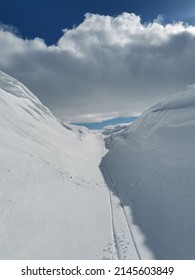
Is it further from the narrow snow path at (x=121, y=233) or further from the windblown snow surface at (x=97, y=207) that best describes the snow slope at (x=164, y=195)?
the narrow snow path at (x=121, y=233)

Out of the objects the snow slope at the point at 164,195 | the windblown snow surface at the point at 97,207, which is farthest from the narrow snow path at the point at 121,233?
the snow slope at the point at 164,195

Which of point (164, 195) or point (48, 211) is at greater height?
point (164, 195)

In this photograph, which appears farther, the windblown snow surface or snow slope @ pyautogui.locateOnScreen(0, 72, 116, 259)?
the windblown snow surface

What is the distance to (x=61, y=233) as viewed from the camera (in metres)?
15.7

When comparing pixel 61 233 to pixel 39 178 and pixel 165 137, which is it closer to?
pixel 39 178

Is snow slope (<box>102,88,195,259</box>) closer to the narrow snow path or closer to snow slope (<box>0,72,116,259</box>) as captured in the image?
the narrow snow path

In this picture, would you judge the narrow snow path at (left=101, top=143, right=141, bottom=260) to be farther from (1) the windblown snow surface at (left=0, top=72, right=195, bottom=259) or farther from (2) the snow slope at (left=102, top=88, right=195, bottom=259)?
(2) the snow slope at (left=102, top=88, right=195, bottom=259)

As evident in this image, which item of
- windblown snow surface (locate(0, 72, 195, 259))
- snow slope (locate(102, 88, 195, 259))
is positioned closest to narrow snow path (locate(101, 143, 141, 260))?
windblown snow surface (locate(0, 72, 195, 259))

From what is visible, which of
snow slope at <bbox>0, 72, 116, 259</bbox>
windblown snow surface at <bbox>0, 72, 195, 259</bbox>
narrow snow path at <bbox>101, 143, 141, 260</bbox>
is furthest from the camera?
windblown snow surface at <bbox>0, 72, 195, 259</bbox>

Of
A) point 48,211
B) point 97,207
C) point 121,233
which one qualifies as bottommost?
point 121,233

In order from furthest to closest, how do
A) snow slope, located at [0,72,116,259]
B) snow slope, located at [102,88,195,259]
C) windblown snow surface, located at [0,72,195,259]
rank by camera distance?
snow slope, located at [102,88,195,259]
windblown snow surface, located at [0,72,195,259]
snow slope, located at [0,72,116,259]

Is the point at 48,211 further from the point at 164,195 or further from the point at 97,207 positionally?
the point at 164,195

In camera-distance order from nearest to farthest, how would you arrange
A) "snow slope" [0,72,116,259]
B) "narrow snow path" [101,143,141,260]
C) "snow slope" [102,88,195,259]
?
"narrow snow path" [101,143,141,260] < "snow slope" [0,72,116,259] < "snow slope" [102,88,195,259]

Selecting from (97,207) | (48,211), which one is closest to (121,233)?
(97,207)
